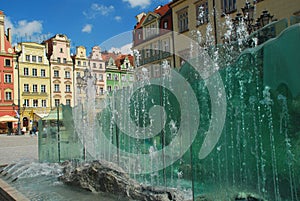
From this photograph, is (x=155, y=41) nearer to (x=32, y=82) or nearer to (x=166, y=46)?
(x=166, y=46)

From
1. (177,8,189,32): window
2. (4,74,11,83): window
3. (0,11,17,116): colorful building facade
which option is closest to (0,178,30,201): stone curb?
(177,8,189,32): window

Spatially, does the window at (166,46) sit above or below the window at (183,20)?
below

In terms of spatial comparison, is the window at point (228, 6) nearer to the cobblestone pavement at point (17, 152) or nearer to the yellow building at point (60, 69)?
the cobblestone pavement at point (17, 152)

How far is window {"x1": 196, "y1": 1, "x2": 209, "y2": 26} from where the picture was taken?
20375mm

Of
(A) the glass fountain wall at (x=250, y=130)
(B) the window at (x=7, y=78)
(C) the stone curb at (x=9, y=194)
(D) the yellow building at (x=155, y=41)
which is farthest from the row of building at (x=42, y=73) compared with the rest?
(C) the stone curb at (x=9, y=194)

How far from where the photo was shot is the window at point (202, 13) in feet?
66.8

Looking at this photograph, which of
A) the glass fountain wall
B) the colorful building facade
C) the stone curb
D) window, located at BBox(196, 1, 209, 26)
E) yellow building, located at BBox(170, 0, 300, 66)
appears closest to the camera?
the glass fountain wall

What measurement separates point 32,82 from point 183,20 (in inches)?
997

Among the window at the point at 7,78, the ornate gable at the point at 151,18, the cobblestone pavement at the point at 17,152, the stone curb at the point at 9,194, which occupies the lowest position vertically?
the cobblestone pavement at the point at 17,152

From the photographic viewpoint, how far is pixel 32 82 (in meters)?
39.6

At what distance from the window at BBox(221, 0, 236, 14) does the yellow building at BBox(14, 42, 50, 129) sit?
93.9 ft

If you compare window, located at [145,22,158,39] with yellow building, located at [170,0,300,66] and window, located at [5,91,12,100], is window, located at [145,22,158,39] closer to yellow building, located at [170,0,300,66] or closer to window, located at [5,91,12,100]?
yellow building, located at [170,0,300,66]

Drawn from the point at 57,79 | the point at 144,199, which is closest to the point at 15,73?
the point at 57,79

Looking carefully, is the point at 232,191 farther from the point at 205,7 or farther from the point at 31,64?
the point at 31,64
